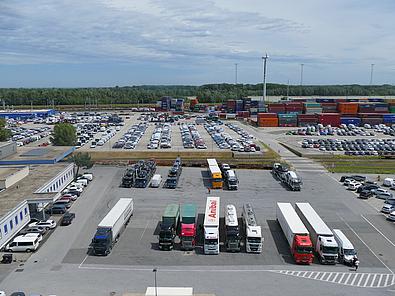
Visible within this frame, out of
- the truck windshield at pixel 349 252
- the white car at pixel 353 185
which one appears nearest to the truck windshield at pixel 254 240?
the truck windshield at pixel 349 252

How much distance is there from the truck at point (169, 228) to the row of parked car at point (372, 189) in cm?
899

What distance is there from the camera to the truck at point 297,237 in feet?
39.5

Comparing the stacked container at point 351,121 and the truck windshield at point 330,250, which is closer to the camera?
the truck windshield at point 330,250

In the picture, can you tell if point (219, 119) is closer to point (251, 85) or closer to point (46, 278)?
point (46, 278)

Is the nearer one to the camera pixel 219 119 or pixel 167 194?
pixel 167 194

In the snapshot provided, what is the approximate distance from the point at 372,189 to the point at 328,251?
30.6 feet

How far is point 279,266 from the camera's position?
39.6 feet

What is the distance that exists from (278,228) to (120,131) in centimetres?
3076

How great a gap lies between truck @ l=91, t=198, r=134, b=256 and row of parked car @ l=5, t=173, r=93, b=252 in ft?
7.12

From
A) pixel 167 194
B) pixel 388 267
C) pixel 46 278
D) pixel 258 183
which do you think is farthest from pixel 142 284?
pixel 258 183

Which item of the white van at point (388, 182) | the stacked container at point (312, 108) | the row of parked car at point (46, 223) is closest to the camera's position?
the row of parked car at point (46, 223)

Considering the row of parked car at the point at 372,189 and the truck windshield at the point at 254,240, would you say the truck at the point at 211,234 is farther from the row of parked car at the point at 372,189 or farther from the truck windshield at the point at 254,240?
the row of parked car at the point at 372,189

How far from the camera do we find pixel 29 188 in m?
16.9

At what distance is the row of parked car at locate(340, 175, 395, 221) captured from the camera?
17.2m
